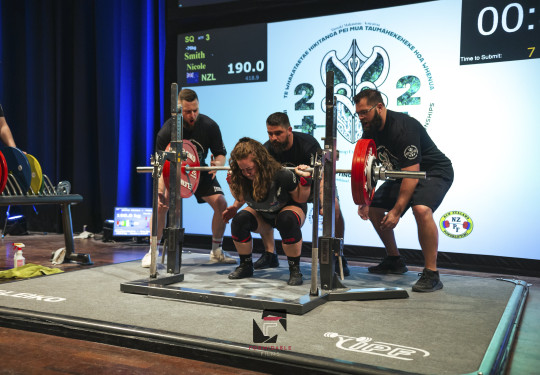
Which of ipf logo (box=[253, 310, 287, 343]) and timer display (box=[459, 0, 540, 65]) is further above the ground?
timer display (box=[459, 0, 540, 65])

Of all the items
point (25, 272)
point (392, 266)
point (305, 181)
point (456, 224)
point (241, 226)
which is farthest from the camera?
point (456, 224)

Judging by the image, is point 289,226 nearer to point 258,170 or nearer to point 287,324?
point 258,170

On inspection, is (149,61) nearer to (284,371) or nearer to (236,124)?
(236,124)

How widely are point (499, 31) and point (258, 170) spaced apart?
2.34m

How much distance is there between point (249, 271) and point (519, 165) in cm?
222

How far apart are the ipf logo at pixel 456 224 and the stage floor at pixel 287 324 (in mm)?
848

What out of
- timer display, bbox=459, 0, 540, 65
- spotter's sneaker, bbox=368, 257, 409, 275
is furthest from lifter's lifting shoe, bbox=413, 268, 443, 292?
timer display, bbox=459, 0, 540, 65

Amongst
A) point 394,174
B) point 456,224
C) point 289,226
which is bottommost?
point 456,224

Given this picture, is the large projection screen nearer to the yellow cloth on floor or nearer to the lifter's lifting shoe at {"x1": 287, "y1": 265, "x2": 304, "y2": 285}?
the lifter's lifting shoe at {"x1": 287, "y1": 265, "x2": 304, "y2": 285}

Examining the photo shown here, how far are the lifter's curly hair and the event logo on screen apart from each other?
1.32m

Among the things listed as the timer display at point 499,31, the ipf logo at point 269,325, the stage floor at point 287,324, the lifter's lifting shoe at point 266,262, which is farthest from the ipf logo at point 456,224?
the ipf logo at point 269,325

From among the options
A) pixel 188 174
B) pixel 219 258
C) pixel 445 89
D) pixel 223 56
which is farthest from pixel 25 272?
pixel 445 89

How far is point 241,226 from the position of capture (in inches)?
123

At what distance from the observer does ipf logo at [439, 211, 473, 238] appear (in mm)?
3951
